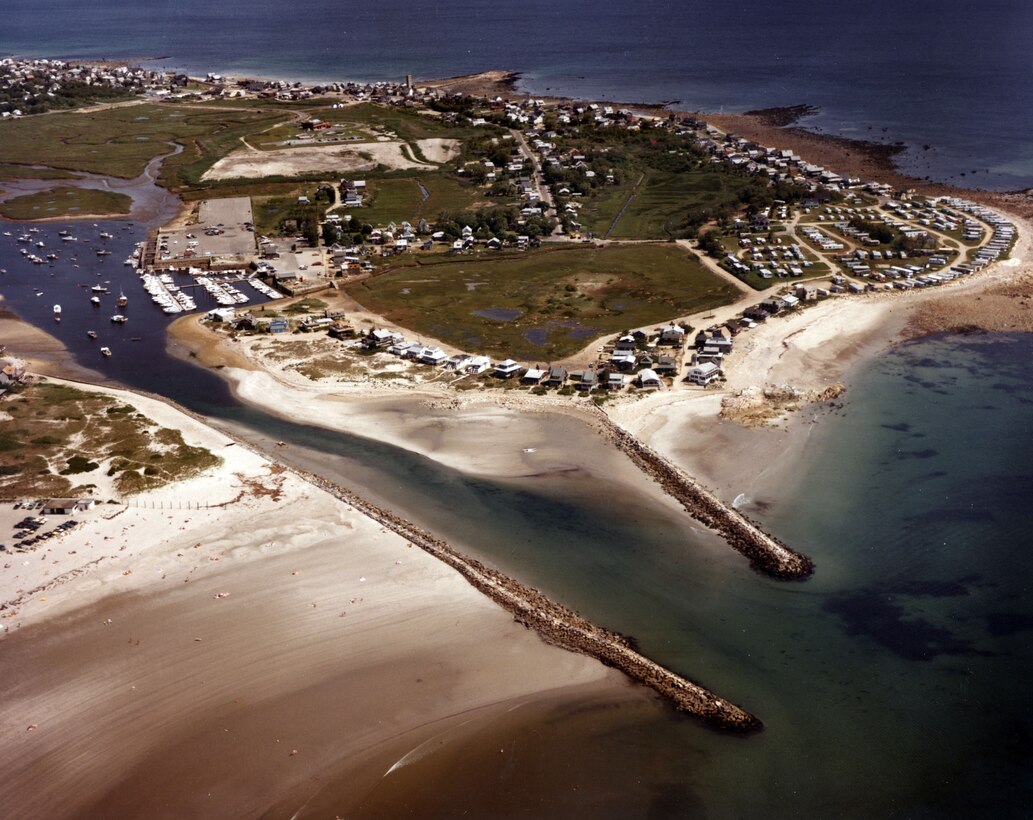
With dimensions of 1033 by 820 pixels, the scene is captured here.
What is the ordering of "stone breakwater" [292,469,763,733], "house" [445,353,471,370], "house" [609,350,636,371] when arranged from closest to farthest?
"stone breakwater" [292,469,763,733]
"house" [609,350,636,371]
"house" [445,353,471,370]

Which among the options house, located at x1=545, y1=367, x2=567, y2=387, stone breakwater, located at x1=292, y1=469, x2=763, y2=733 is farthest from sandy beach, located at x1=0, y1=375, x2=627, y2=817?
house, located at x1=545, y1=367, x2=567, y2=387

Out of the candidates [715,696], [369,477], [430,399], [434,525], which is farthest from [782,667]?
[430,399]

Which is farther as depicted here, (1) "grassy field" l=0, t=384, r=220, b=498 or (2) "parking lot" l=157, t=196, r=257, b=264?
(2) "parking lot" l=157, t=196, r=257, b=264

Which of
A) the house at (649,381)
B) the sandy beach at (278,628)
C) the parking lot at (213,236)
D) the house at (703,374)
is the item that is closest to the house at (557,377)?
the sandy beach at (278,628)

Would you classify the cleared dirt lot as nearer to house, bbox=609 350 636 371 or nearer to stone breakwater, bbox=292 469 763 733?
house, bbox=609 350 636 371

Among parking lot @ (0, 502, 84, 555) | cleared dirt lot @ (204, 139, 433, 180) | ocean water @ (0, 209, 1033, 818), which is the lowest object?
ocean water @ (0, 209, 1033, 818)
